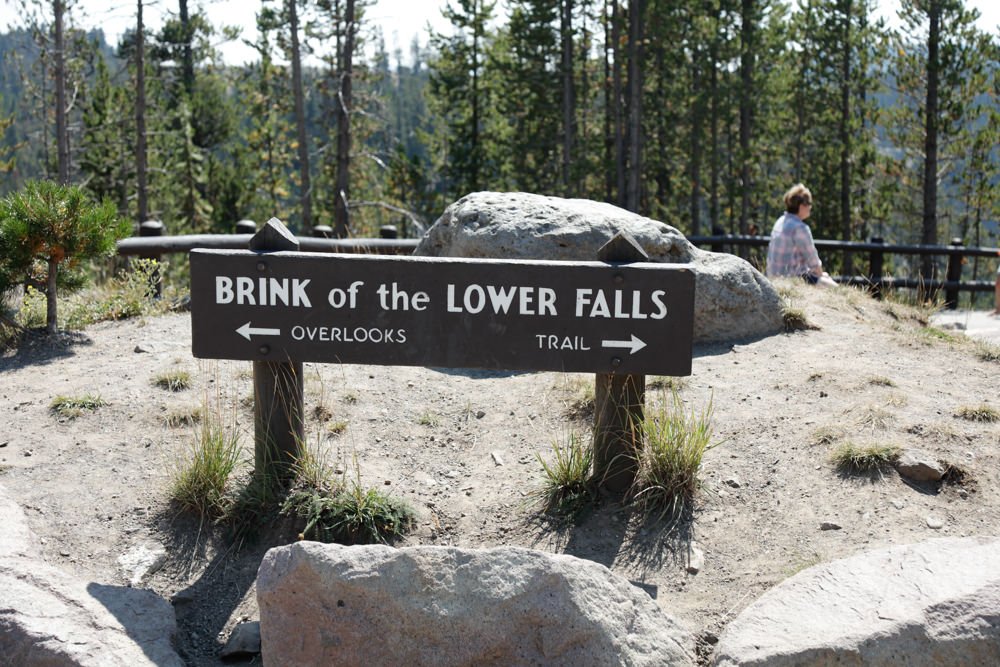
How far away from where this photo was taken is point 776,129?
36469mm

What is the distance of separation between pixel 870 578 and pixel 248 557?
102 inches

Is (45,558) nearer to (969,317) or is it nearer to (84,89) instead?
(969,317)

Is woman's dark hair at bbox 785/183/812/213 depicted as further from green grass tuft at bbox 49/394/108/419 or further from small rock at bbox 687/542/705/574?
green grass tuft at bbox 49/394/108/419

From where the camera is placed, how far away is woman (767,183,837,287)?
28.8ft

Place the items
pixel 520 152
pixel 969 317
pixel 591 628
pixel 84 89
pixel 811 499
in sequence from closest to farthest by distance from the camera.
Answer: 1. pixel 591 628
2. pixel 811 499
3. pixel 969 317
4. pixel 84 89
5. pixel 520 152

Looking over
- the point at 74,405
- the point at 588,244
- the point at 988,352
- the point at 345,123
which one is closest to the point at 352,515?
the point at 74,405

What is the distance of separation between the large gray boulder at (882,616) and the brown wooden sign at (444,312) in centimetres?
110

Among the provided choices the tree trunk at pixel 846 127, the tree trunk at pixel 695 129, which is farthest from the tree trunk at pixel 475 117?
the tree trunk at pixel 846 127

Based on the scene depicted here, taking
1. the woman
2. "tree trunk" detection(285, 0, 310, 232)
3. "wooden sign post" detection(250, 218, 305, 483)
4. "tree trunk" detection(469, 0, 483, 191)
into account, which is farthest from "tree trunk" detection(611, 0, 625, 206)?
"wooden sign post" detection(250, 218, 305, 483)

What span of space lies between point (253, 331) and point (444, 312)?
86cm

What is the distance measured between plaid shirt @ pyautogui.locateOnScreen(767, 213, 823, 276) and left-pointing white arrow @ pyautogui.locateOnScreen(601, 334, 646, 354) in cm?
497

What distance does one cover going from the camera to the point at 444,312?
4348 mm

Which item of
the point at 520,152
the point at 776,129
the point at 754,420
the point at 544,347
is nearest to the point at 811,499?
the point at 754,420

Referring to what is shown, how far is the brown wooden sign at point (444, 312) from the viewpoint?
4.25 m
